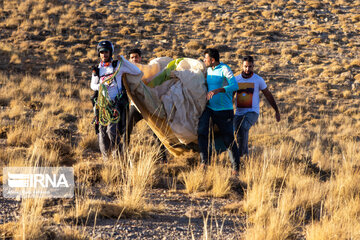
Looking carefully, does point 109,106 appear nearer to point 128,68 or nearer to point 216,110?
point 128,68

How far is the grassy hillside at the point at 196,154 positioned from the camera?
4.28m

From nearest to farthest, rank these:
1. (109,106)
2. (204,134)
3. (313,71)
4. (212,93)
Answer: (212,93), (109,106), (204,134), (313,71)

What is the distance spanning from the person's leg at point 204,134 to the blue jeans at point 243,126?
21.9 inches

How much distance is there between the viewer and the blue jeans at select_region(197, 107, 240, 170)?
20.4 feet

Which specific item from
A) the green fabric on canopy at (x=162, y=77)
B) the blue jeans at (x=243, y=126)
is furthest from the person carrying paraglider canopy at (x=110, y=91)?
the blue jeans at (x=243, y=126)

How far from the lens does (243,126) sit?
21.5 feet

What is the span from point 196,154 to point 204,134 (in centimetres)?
114

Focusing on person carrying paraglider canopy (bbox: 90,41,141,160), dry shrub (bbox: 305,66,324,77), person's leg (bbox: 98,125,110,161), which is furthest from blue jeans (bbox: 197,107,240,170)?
dry shrub (bbox: 305,66,324,77)

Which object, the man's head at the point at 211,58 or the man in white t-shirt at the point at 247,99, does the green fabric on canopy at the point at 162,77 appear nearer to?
the man's head at the point at 211,58

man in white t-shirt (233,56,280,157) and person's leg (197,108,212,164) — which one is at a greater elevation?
man in white t-shirt (233,56,280,157)

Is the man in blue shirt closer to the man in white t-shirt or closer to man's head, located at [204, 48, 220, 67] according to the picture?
man's head, located at [204, 48, 220, 67]

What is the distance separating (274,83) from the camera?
20891mm

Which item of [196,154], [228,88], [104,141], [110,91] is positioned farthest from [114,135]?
[228,88]

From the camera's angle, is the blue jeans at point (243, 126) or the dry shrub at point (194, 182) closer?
the dry shrub at point (194, 182)
